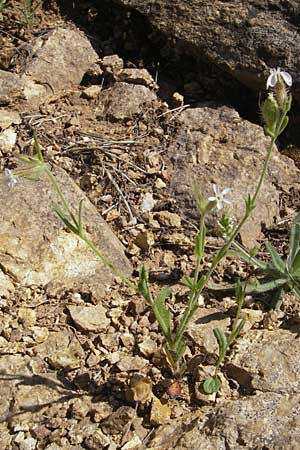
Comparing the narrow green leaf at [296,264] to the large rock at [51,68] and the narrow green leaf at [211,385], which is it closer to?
the narrow green leaf at [211,385]

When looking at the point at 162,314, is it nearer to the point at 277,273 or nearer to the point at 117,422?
the point at 117,422

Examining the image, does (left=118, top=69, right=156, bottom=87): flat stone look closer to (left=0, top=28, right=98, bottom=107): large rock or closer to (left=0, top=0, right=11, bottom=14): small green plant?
(left=0, top=28, right=98, bottom=107): large rock

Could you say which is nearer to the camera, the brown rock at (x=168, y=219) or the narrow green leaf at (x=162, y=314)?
the narrow green leaf at (x=162, y=314)

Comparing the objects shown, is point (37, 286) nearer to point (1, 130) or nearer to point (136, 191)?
point (136, 191)

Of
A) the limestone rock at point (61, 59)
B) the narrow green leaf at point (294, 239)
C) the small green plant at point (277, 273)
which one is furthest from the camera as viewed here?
the limestone rock at point (61, 59)

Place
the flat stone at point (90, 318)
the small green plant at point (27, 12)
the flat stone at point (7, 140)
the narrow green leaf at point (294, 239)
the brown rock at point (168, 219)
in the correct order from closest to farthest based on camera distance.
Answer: the flat stone at point (90, 318), the narrow green leaf at point (294, 239), the brown rock at point (168, 219), the flat stone at point (7, 140), the small green plant at point (27, 12)

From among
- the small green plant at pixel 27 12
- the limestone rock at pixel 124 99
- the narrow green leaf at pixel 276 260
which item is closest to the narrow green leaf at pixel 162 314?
the narrow green leaf at pixel 276 260
